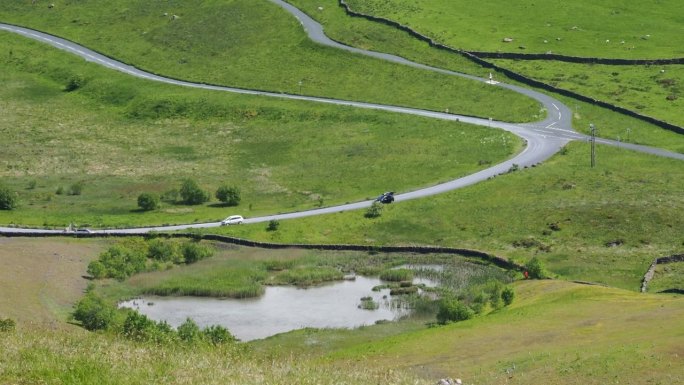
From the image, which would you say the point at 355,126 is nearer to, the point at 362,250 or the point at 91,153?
the point at 91,153

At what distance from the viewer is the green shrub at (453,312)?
231ft

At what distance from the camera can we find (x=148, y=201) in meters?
115

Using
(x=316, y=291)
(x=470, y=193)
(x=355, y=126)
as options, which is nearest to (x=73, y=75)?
(x=355, y=126)

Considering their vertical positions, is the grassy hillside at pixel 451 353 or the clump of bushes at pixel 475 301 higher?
the grassy hillside at pixel 451 353

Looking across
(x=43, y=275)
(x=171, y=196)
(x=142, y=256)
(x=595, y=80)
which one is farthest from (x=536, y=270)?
(x=595, y=80)

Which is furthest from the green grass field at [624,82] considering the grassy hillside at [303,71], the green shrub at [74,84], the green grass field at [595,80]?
the green shrub at [74,84]

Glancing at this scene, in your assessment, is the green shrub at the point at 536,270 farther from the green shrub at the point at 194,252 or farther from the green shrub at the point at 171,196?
the green shrub at the point at 171,196

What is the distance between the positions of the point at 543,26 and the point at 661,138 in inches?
2149

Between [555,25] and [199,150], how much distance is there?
66270 millimetres

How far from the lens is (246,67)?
182750 millimetres

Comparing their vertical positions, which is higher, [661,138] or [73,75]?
[661,138]

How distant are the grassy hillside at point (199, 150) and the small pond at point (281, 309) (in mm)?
25006

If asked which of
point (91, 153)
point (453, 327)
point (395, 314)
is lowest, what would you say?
point (91, 153)

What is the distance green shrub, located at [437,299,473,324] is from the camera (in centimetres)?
7050
